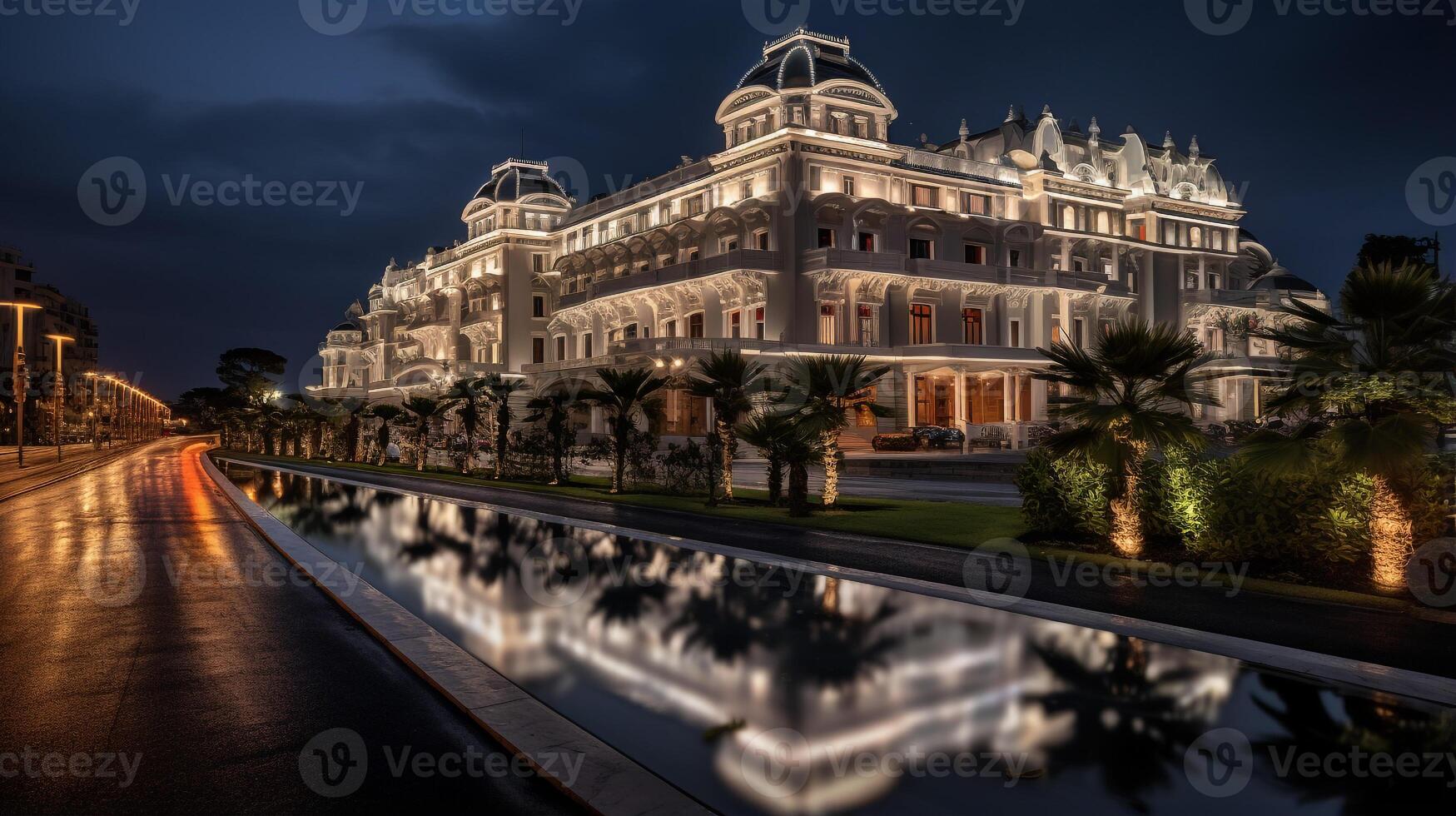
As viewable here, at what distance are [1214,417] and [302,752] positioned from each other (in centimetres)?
7020

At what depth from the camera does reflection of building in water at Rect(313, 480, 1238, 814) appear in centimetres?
641

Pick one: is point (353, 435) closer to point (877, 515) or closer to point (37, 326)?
point (877, 515)

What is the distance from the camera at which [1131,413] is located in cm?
1389

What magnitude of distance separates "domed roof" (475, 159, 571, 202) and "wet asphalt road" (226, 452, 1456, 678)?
205ft

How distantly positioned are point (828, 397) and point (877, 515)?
309cm

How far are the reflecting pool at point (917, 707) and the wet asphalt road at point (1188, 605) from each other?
119 centimetres

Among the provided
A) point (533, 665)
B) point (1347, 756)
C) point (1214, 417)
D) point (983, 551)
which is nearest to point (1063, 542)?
point (983, 551)

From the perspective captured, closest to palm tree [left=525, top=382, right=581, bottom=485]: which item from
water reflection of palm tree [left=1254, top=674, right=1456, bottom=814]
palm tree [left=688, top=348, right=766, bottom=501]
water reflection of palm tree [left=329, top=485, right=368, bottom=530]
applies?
water reflection of palm tree [left=329, top=485, right=368, bottom=530]

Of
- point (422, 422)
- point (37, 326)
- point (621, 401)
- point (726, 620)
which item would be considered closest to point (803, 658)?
point (726, 620)

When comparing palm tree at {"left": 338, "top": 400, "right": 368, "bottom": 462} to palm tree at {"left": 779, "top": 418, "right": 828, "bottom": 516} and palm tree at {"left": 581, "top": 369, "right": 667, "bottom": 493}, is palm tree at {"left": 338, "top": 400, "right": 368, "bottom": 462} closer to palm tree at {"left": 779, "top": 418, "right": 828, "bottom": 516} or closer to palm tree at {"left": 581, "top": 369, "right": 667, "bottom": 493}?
palm tree at {"left": 581, "top": 369, "right": 667, "bottom": 493}

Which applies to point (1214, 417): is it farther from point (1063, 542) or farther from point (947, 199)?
point (1063, 542)

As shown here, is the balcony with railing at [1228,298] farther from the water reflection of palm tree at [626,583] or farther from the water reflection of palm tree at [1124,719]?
the water reflection of palm tree at [1124,719]

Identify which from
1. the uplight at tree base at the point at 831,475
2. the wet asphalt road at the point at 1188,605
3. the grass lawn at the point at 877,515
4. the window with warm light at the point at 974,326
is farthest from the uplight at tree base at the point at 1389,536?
the window with warm light at the point at 974,326

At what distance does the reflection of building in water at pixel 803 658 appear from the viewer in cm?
641
